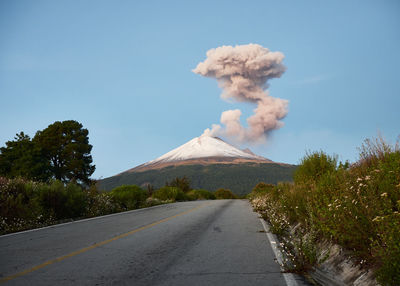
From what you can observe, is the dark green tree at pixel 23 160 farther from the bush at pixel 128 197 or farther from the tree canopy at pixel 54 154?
the bush at pixel 128 197

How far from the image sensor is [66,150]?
1736 inches

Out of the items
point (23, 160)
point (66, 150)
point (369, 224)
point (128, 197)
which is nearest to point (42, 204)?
point (128, 197)

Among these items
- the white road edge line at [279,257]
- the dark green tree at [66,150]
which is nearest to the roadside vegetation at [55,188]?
the dark green tree at [66,150]

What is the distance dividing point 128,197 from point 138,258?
54.3ft

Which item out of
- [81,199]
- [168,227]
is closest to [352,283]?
[168,227]

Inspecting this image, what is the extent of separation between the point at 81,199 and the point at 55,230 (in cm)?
528

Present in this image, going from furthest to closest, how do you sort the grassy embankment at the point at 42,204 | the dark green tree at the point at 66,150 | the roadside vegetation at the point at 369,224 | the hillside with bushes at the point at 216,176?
the hillside with bushes at the point at 216,176 < the dark green tree at the point at 66,150 < the grassy embankment at the point at 42,204 < the roadside vegetation at the point at 369,224

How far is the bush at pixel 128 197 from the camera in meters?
21.5

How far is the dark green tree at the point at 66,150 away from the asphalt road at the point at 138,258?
36.6 m

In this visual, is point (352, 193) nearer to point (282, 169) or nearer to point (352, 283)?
point (352, 283)

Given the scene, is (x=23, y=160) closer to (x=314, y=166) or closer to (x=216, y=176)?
(x=314, y=166)

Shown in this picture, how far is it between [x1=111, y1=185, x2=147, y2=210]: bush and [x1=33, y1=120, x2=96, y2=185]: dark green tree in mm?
21541

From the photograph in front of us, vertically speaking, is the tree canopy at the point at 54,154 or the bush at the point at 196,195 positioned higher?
the tree canopy at the point at 54,154

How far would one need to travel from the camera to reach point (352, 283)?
4.43m
